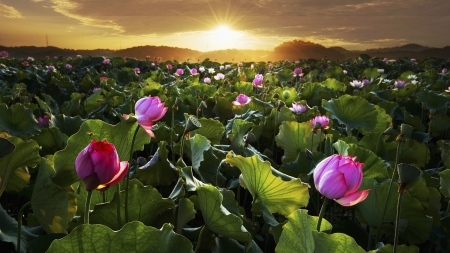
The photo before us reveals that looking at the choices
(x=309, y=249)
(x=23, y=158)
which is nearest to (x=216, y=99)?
(x=23, y=158)

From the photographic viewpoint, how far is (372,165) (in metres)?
1.57

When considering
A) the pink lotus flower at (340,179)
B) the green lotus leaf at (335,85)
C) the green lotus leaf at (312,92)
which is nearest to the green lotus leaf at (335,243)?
the pink lotus flower at (340,179)

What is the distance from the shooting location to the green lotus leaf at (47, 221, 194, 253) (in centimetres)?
72

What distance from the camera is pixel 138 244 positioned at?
2.46 feet

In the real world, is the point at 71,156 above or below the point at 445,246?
above

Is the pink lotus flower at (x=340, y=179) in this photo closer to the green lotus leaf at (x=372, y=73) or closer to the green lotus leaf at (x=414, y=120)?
the green lotus leaf at (x=414, y=120)

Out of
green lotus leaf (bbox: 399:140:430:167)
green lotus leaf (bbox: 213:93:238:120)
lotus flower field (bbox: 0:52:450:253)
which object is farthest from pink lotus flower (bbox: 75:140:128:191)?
green lotus leaf (bbox: 213:93:238:120)

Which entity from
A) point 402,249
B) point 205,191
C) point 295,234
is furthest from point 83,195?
point 402,249

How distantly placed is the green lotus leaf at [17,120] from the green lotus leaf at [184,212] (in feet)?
5.19

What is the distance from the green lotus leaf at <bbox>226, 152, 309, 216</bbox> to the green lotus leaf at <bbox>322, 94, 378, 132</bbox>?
1.20 meters

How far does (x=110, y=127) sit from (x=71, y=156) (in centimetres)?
14

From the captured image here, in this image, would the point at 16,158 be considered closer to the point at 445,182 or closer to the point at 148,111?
the point at 148,111

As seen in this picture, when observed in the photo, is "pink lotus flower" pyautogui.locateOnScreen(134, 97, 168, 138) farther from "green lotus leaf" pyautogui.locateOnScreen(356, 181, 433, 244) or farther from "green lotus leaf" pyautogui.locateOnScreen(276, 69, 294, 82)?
"green lotus leaf" pyautogui.locateOnScreen(276, 69, 294, 82)

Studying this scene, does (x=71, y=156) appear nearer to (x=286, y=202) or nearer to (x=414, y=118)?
(x=286, y=202)
